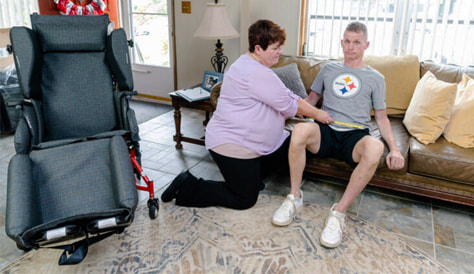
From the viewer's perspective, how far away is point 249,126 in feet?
7.47

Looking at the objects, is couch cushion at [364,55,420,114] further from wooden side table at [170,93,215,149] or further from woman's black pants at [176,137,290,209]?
wooden side table at [170,93,215,149]

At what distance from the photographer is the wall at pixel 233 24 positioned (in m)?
3.93

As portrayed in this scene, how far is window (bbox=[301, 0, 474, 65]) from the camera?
3.32 meters

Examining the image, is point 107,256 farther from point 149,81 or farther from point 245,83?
point 149,81

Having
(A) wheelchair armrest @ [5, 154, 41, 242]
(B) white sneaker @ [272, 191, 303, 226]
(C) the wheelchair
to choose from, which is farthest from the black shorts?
(A) wheelchair armrest @ [5, 154, 41, 242]

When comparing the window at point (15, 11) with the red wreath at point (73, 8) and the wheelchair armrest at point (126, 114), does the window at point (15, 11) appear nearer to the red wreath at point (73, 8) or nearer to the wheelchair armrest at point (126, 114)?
the red wreath at point (73, 8)

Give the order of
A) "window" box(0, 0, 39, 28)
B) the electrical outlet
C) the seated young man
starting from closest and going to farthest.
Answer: the seated young man < "window" box(0, 0, 39, 28) < the electrical outlet

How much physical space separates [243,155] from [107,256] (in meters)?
0.95

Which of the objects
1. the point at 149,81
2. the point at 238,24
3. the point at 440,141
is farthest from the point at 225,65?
the point at 440,141

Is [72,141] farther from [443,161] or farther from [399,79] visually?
[399,79]

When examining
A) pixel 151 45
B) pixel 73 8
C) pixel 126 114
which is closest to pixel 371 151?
pixel 126 114

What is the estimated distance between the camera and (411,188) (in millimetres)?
2512

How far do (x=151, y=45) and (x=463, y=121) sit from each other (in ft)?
12.3

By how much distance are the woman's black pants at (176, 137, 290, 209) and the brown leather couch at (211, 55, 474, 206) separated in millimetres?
363
